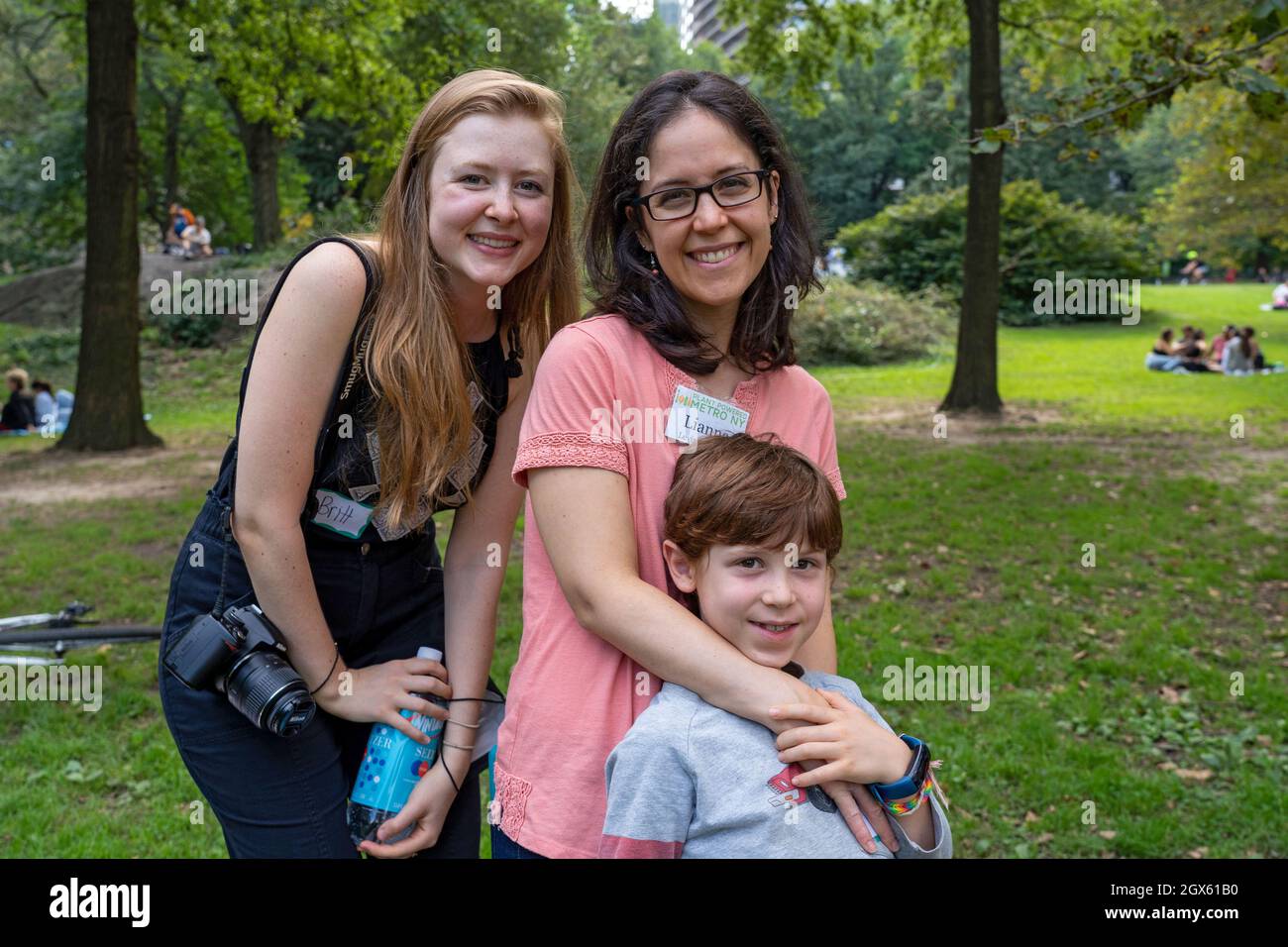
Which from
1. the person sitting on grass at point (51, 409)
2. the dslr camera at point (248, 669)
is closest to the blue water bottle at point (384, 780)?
the dslr camera at point (248, 669)

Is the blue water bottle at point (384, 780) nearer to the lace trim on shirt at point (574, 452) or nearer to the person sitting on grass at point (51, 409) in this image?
the lace trim on shirt at point (574, 452)

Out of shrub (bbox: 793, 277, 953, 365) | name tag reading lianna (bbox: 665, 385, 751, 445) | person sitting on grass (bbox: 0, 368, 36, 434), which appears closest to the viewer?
name tag reading lianna (bbox: 665, 385, 751, 445)

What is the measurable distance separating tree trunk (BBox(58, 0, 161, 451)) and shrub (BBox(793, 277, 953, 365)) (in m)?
11.5

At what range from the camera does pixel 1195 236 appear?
2858 cm

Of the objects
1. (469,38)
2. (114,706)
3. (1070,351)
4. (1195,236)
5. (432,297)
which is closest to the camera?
(432,297)

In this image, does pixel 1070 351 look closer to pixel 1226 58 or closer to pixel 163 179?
pixel 1226 58

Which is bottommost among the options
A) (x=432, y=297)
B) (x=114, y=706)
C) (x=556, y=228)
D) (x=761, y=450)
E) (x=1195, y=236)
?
(x=114, y=706)

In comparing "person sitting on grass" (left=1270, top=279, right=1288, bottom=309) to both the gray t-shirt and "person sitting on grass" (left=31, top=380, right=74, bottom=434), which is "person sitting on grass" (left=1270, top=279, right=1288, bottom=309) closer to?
"person sitting on grass" (left=31, top=380, right=74, bottom=434)

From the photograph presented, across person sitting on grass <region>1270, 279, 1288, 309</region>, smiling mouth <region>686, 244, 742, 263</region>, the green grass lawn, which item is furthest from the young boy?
person sitting on grass <region>1270, 279, 1288, 309</region>

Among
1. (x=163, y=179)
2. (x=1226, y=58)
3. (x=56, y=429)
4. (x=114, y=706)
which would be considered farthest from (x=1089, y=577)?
(x=163, y=179)

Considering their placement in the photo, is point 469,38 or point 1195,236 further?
point 1195,236

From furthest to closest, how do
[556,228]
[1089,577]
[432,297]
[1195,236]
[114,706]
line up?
[1195,236] < [1089,577] < [114,706] < [556,228] < [432,297]

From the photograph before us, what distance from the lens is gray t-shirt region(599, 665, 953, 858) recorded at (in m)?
1.77
